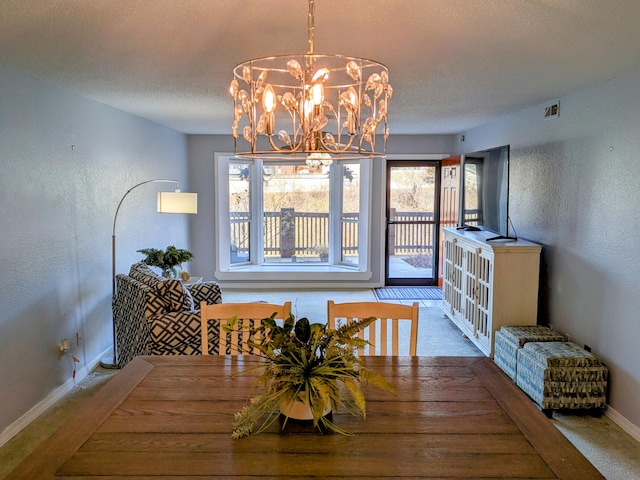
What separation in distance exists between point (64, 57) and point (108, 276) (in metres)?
2.28

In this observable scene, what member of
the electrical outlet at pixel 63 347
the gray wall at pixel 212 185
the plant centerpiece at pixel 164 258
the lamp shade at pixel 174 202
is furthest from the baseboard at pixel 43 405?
the gray wall at pixel 212 185

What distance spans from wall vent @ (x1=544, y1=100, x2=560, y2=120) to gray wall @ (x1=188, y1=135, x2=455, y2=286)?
2885 millimetres

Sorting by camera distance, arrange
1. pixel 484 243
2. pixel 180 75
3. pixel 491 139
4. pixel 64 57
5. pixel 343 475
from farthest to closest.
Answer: pixel 491 139, pixel 484 243, pixel 180 75, pixel 64 57, pixel 343 475

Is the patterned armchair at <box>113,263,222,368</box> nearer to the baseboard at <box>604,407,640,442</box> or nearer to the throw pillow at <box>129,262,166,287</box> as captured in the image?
the throw pillow at <box>129,262,166,287</box>

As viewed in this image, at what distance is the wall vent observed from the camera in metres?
3.93

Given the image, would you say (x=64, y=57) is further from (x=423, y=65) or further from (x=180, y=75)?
(x=423, y=65)

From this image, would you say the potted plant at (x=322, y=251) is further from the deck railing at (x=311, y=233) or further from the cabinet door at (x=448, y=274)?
the cabinet door at (x=448, y=274)

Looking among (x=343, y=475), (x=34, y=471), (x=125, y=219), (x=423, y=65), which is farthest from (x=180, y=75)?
(x=343, y=475)

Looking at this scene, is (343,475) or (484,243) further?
(484,243)

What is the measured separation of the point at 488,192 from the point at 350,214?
2.73 metres

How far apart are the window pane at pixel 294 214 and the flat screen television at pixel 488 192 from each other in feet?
7.95

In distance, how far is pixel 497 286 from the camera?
4023 millimetres

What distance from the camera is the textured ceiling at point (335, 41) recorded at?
6.35 feet

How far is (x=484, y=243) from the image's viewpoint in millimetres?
4215
